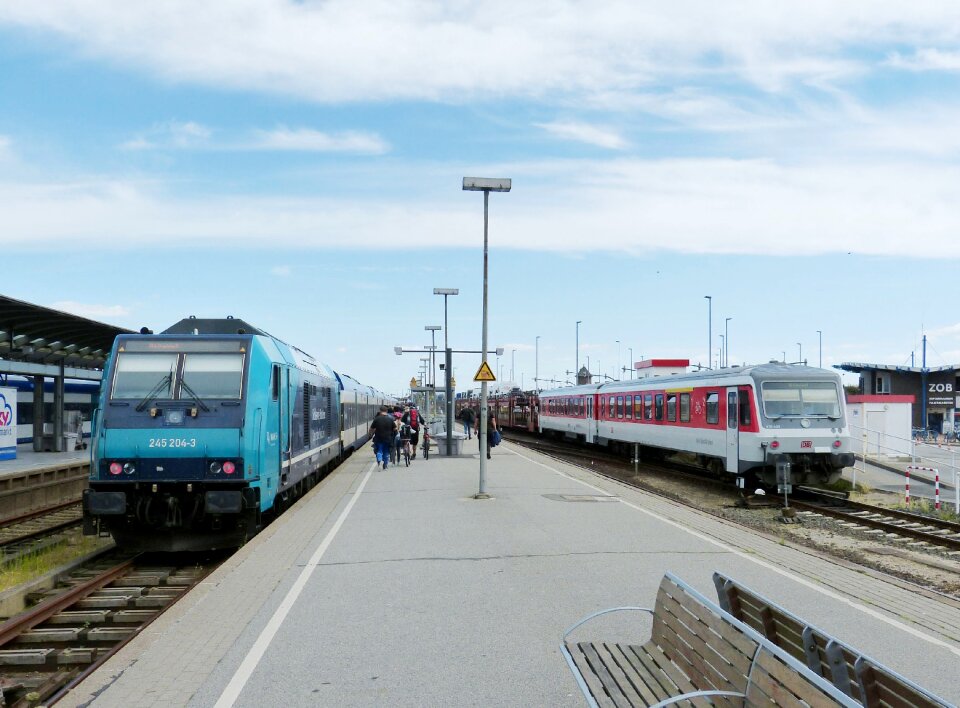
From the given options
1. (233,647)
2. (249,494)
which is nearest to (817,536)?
(249,494)

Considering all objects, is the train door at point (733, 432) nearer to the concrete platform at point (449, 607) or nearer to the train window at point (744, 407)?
the train window at point (744, 407)

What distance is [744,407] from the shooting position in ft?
62.8

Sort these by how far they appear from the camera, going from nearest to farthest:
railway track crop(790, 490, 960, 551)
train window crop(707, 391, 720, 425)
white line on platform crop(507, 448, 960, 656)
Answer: white line on platform crop(507, 448, 960, 656)
railway track crop(790, 490, 960, 551)
train window crop(707, 391, 720, 425)

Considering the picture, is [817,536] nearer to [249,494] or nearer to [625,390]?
[249,494]

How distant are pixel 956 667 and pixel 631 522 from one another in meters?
7.06

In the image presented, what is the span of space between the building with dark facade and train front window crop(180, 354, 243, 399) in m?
46.7

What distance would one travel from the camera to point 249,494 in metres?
11.2

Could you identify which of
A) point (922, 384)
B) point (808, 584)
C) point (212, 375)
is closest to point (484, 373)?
point (212, 375)

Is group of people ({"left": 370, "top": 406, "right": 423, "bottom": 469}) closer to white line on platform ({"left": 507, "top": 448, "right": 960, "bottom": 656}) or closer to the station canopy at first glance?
the station canopy

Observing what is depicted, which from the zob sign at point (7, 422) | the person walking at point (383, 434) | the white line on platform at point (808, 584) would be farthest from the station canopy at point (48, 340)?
the white line on platform at point (808, 584)

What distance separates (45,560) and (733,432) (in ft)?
45.6

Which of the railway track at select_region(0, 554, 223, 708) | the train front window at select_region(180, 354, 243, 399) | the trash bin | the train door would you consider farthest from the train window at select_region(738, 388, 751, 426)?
the railway track at select_region(0, 554, 223, 708)

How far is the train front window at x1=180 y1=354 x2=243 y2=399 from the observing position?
37.8ft

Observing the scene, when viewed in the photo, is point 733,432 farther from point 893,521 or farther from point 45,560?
point 45,560
